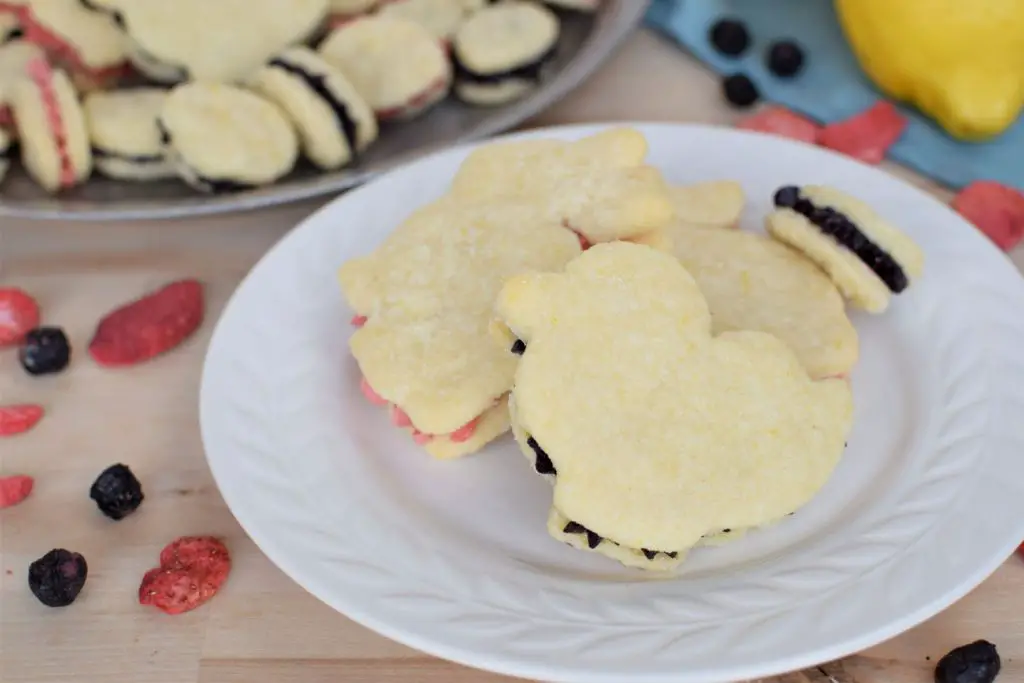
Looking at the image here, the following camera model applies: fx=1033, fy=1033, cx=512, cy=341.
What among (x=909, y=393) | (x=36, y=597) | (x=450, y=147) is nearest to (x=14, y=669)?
(x=36, y=597)

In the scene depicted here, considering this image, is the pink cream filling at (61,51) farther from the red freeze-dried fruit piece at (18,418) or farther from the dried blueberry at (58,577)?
the dried blueberry at (58,577)

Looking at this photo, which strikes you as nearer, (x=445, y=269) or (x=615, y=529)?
(x=615, y=529)

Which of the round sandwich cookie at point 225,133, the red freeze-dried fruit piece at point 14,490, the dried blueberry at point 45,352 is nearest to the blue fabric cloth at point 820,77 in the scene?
the round sandwich cookie at point 225,133

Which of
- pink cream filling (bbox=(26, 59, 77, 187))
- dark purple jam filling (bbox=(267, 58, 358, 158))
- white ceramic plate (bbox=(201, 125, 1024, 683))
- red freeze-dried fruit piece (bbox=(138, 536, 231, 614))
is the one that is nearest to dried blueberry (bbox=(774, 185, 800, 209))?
white ceramic plate (bbox=(201, 125, 1024, 683))

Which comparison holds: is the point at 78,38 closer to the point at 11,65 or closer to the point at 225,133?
the point at 11,65

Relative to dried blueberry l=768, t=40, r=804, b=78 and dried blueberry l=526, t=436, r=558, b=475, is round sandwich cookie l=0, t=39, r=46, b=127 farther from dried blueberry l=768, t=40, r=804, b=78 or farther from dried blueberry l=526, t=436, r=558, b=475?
dried blueberry l=768, t=40, r=804, b=78

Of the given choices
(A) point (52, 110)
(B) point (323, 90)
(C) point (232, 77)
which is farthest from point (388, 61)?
(A) point (52, 110)

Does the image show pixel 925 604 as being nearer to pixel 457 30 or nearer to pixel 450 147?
pixel 450 147
